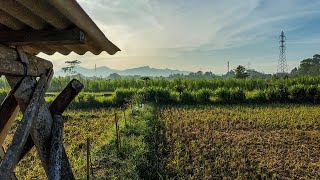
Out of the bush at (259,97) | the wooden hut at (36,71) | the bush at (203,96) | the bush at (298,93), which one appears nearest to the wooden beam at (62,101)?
the wooden hut at (36,71)

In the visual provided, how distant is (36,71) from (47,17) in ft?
1.73

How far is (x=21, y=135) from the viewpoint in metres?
2.09

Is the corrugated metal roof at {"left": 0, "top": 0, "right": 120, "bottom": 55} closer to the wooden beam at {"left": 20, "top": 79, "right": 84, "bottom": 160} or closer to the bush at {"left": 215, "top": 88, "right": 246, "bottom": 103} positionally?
the wooden beam at {"left": 20, "top": 79, "right": 84, "bottom": 160}

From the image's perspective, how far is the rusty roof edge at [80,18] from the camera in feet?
6.31

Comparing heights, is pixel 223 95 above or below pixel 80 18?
below

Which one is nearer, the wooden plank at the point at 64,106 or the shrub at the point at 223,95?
the wooden plank at the point at 64,106

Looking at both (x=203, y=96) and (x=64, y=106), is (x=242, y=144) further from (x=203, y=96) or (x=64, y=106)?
(x=203, y=96)

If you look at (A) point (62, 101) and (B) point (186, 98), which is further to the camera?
(B) point (186, 98)

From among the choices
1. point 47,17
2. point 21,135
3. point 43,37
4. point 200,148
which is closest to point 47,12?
point 47,17

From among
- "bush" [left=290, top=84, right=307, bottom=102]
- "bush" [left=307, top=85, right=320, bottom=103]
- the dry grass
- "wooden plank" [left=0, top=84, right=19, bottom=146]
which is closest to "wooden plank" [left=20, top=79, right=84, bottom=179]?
"wooden plank" [left=0, top=84, right=19, bottom=146]

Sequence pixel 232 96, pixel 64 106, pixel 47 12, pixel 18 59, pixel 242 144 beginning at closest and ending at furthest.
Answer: pixel 47 12, pixel 18 59, pixel 64 106, pixel 242 144, pixel 232 96

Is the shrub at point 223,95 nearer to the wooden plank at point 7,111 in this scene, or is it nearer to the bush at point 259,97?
the bush at point 259,97

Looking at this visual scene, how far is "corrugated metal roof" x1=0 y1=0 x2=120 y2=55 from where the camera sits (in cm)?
191

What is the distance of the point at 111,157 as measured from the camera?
779cm
